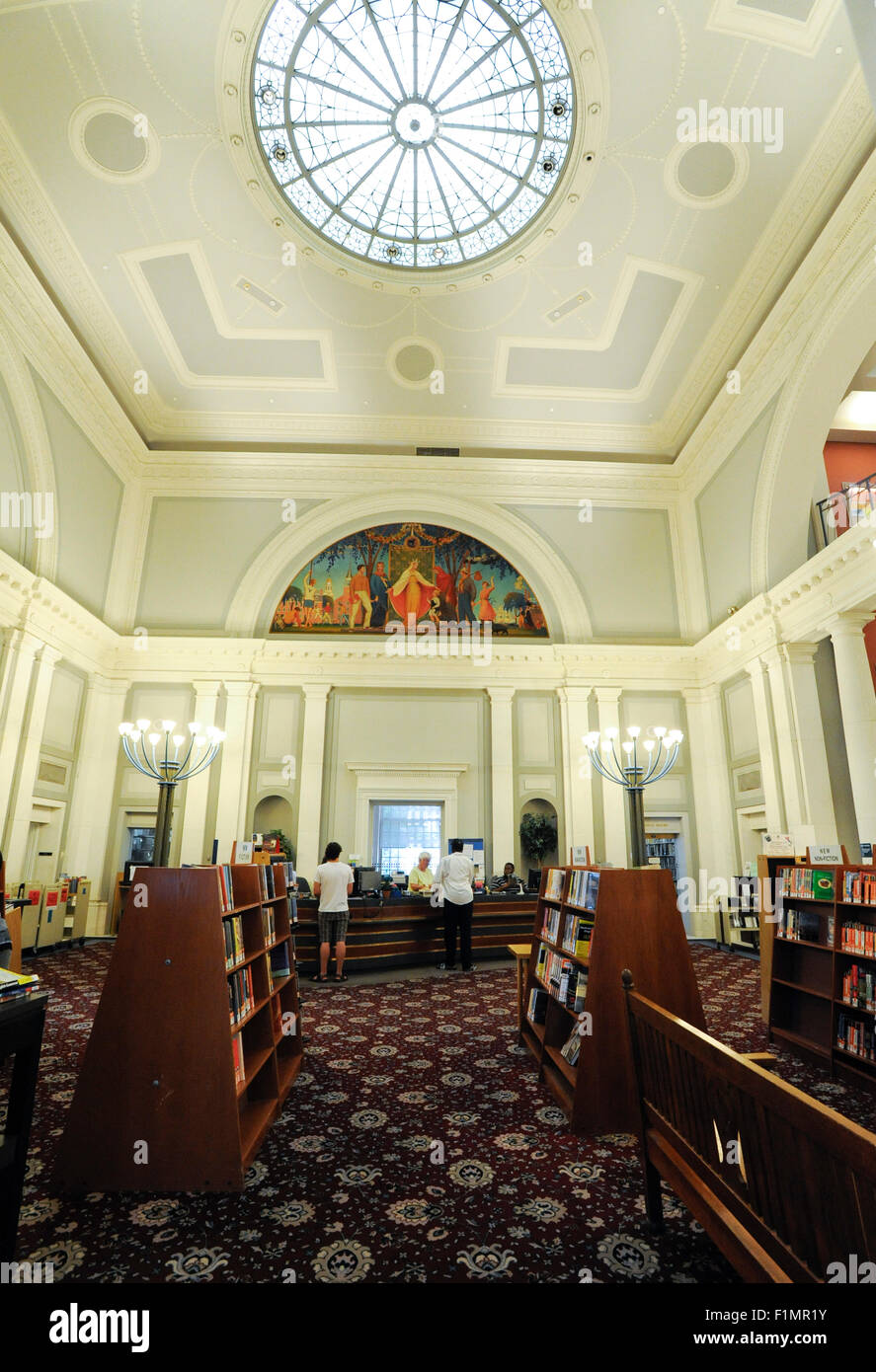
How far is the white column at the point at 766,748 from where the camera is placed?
10.5 m

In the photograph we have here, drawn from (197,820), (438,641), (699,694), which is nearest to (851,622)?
(699,694)

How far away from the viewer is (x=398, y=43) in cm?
872

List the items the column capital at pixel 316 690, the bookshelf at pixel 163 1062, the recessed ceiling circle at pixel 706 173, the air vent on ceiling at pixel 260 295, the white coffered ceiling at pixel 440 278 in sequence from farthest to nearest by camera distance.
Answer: the column capital at pixel 316 690 → the air vent on ceiling at pixel 260 295 → the recessed ceiling circle at pixel 706 173 → the white coffered ceiling at pixel 440 278 → the bookshelf at pixel 163 1062

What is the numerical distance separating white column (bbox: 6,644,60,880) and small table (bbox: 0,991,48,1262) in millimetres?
8764

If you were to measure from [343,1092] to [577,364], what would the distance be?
12.3 m

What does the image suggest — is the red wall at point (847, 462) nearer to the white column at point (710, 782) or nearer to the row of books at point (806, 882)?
the white column at point (710, 782)

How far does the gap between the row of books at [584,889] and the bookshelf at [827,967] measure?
2.10 metres

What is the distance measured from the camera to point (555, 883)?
17.0ft

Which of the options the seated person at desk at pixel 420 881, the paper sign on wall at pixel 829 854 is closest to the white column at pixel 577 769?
the seated person at desk at pixel 420 881

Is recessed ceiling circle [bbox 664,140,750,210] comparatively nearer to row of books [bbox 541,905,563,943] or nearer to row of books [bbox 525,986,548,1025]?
row of books [bbox 541,905,563,943]

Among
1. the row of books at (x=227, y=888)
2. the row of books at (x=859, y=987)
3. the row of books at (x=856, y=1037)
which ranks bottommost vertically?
the row of books at (x=856, y=1037)

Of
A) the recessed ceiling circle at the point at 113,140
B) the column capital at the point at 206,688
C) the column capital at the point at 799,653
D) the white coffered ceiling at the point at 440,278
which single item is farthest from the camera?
the column capital at the point at 206,688

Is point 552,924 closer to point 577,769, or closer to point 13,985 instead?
point 13,985
